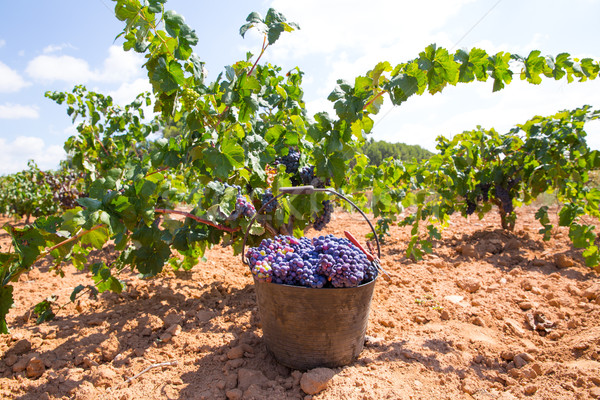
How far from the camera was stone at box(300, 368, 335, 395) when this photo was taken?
177cm

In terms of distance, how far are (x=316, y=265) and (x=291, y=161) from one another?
118cm

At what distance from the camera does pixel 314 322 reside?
74.9 inches

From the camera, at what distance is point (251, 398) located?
1.75 metres

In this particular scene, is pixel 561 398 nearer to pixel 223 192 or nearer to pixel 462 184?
pixel 223 192

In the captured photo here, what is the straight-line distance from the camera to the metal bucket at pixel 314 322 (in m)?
1.88

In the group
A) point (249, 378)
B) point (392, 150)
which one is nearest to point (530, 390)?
point (249, 378)

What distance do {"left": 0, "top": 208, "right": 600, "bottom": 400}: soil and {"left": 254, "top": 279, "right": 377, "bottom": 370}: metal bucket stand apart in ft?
0.30

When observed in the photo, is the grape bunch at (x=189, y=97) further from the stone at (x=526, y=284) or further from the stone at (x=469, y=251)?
the stone at (x=469, y=251)

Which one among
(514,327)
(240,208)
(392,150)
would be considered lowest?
(514,327)

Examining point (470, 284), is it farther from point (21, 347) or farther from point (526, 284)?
point (21, 347)

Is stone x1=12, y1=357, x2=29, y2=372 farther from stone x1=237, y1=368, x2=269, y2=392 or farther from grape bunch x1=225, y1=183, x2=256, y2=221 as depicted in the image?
grape bunch x1=225, y1=183, x2=256, y2=221

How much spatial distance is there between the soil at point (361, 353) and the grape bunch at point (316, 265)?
46 cm

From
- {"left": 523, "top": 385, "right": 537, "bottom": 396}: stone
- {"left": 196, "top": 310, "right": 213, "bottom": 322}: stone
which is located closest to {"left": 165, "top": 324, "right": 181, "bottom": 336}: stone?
{"left": 196, "top": 310, "right": 213, "bottom": 322}: stone

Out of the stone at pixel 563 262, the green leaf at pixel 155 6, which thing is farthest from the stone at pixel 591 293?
the green leaf at pixel 155 6
